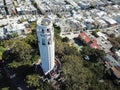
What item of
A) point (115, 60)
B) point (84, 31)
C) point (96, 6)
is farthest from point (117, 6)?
point (115, 60)

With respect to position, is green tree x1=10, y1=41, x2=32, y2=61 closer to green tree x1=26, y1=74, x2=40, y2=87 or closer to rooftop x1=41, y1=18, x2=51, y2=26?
green tree x1=26, y1=74, x2=40, y2=87

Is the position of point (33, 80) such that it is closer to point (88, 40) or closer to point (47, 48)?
point (47, 48)

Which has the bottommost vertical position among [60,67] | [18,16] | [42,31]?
[18,16]

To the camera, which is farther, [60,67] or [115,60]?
[115,60]

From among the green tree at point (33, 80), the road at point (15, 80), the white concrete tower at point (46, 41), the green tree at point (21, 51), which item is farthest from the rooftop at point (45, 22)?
the road at point (15, 80)

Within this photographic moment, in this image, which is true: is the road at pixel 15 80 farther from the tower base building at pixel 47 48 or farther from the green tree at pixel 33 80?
the tower base building at pixel 47 48

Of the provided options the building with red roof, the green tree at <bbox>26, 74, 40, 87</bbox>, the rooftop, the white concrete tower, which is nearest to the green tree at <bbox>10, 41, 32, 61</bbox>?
the white concrete tower

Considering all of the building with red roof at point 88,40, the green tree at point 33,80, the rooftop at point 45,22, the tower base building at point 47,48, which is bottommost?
the building with red roof at point 88,40

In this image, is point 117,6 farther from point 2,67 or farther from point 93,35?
point 2,67
